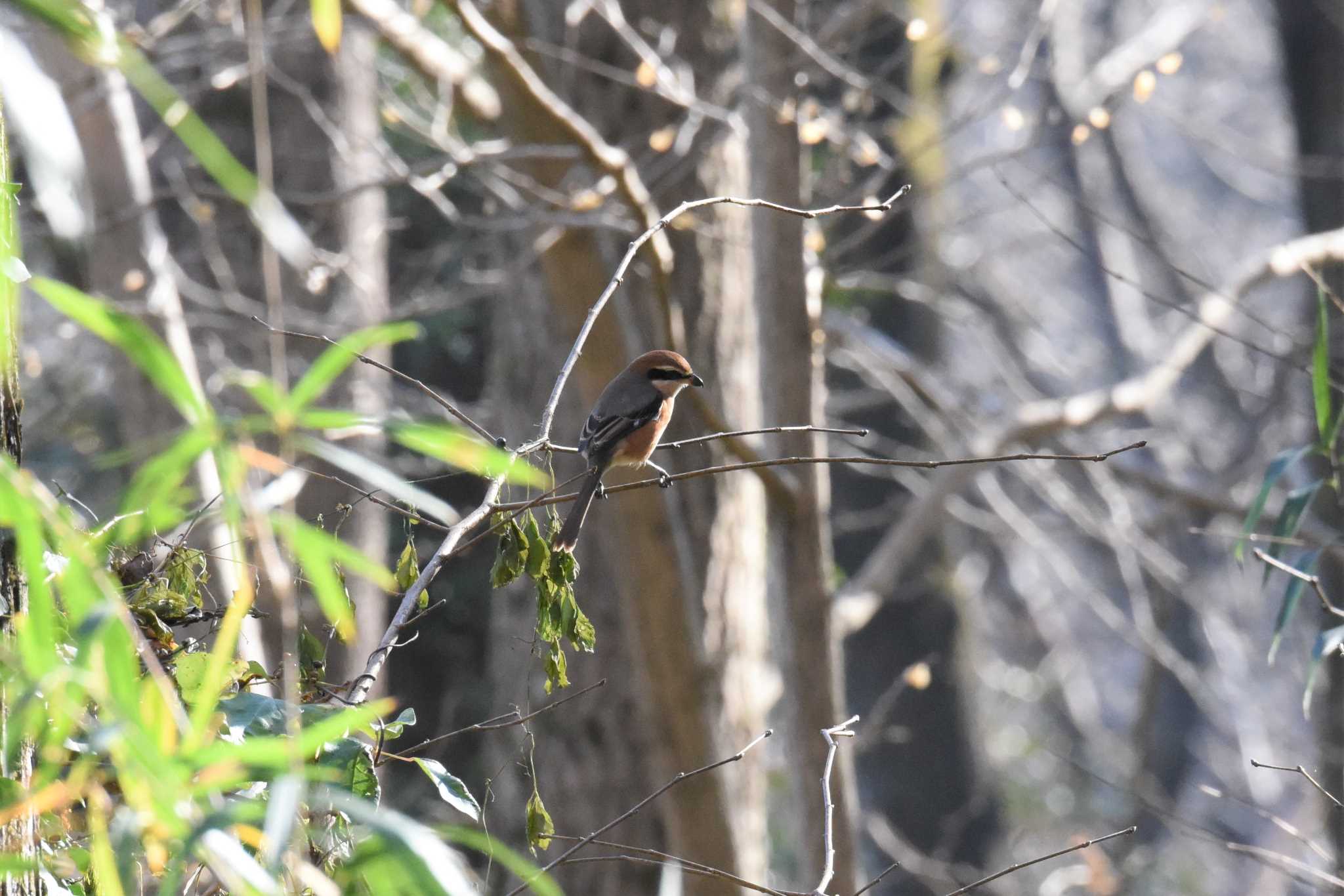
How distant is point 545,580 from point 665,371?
1.97 metres

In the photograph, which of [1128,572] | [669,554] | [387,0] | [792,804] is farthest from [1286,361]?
[1128,572]

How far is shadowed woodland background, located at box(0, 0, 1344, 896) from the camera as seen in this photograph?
453 centimetres

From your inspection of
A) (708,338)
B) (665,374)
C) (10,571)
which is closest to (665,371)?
(665,374)

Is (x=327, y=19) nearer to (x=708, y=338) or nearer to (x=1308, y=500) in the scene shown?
(x=1308, y=500)

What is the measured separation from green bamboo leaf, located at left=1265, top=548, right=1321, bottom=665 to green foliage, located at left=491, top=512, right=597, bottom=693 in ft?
4.51

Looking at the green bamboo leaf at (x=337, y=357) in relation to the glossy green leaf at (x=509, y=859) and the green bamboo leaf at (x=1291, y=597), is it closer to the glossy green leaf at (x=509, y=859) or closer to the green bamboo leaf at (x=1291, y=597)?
the glossy green leaf at (x=509, y=859)

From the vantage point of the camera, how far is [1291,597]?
2635mm

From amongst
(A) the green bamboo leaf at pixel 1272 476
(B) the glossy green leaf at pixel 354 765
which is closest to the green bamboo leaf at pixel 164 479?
(B) the glossy green leaf at pixel 354 765

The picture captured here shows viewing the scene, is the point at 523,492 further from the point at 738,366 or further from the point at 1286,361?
the point at 738,366

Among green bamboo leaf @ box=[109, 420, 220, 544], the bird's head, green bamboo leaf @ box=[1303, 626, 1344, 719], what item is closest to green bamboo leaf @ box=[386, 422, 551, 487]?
green bamboo leaf @ box=[109, 420, 220, 544]

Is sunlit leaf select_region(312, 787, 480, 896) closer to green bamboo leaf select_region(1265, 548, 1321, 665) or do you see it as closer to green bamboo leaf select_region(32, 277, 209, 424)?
green bamboo leaf select_region(32, 277, 209, 424)

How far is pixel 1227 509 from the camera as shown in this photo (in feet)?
18.3

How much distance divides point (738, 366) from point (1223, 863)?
15.3 meters

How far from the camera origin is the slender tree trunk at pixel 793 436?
14.9 feet
